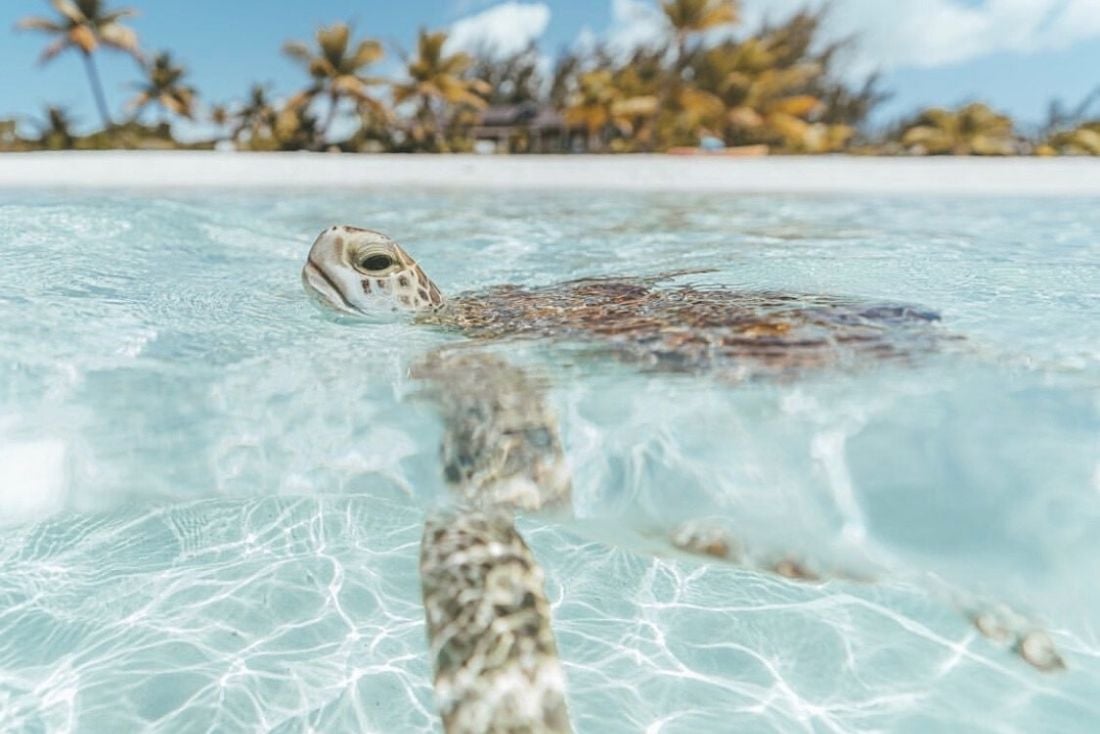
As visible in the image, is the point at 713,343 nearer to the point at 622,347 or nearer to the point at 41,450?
the point at 622,347

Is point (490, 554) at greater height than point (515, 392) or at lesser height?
lesser

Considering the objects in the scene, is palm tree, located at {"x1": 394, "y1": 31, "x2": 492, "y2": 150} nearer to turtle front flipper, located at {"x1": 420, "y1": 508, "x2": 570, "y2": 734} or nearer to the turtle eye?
the turtle eye

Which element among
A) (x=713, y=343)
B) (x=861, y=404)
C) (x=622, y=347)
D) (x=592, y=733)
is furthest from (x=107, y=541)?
(x=861, y=404)

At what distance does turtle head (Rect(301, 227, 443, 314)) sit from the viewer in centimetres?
257

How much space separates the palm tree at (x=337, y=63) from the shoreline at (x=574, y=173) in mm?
7466

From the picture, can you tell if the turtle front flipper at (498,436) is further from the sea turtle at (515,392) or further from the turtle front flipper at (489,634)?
the turtle front flipper at (489,634)

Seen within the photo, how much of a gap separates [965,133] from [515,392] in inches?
760

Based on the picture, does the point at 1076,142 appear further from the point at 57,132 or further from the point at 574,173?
the point at 57,132

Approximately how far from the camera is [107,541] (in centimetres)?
227

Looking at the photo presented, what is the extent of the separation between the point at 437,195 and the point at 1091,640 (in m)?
9.19

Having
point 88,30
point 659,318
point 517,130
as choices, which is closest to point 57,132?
point 88,30

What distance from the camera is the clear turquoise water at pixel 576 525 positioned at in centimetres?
173

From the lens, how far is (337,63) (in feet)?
61.8

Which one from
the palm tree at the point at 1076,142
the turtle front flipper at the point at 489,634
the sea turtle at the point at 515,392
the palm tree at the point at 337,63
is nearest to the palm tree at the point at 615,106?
the palm tree at the point at 337,63
